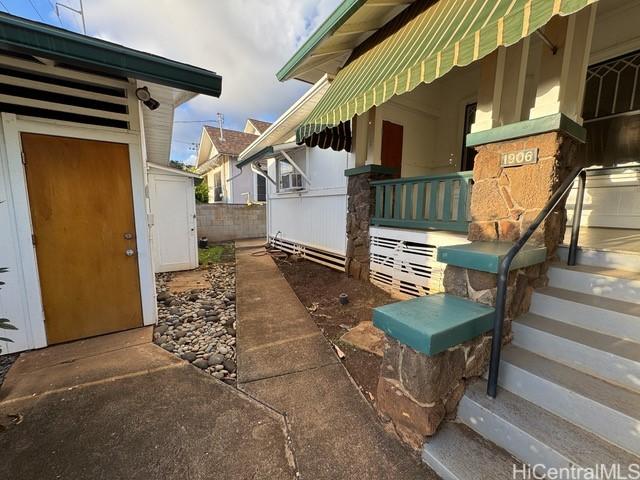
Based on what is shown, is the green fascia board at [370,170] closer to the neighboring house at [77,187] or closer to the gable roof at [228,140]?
the neighboring house at [77,187]

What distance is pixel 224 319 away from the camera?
4.08m

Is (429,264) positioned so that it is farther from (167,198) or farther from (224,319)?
(167,198)

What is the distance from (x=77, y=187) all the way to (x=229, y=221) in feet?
29.8

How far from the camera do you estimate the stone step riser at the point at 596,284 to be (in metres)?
2.02

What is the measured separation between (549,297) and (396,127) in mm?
4609

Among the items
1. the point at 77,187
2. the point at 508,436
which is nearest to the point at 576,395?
the point at 508,436

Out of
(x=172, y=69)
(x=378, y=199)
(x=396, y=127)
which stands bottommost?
(x=378, y=199)

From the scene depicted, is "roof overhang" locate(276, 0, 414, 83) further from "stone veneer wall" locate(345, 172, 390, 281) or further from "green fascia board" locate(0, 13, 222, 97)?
"stone veneer wall" locate(345, 172, 390, 281)

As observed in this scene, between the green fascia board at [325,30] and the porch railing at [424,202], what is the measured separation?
2.39 meters

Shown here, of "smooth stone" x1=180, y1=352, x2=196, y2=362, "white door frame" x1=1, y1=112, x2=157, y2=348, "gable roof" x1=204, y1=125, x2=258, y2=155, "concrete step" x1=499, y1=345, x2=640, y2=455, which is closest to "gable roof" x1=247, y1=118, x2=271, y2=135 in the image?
"gable roof" x1=204, y1=125, x2=258, y2=155

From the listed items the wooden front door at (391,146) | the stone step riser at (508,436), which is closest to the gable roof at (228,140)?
the wooden front door at (391,146)

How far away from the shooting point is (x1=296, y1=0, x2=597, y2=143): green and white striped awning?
1.59m

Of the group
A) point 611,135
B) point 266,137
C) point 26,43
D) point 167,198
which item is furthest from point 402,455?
point 266,137

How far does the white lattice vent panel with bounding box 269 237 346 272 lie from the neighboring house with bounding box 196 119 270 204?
6.57m
